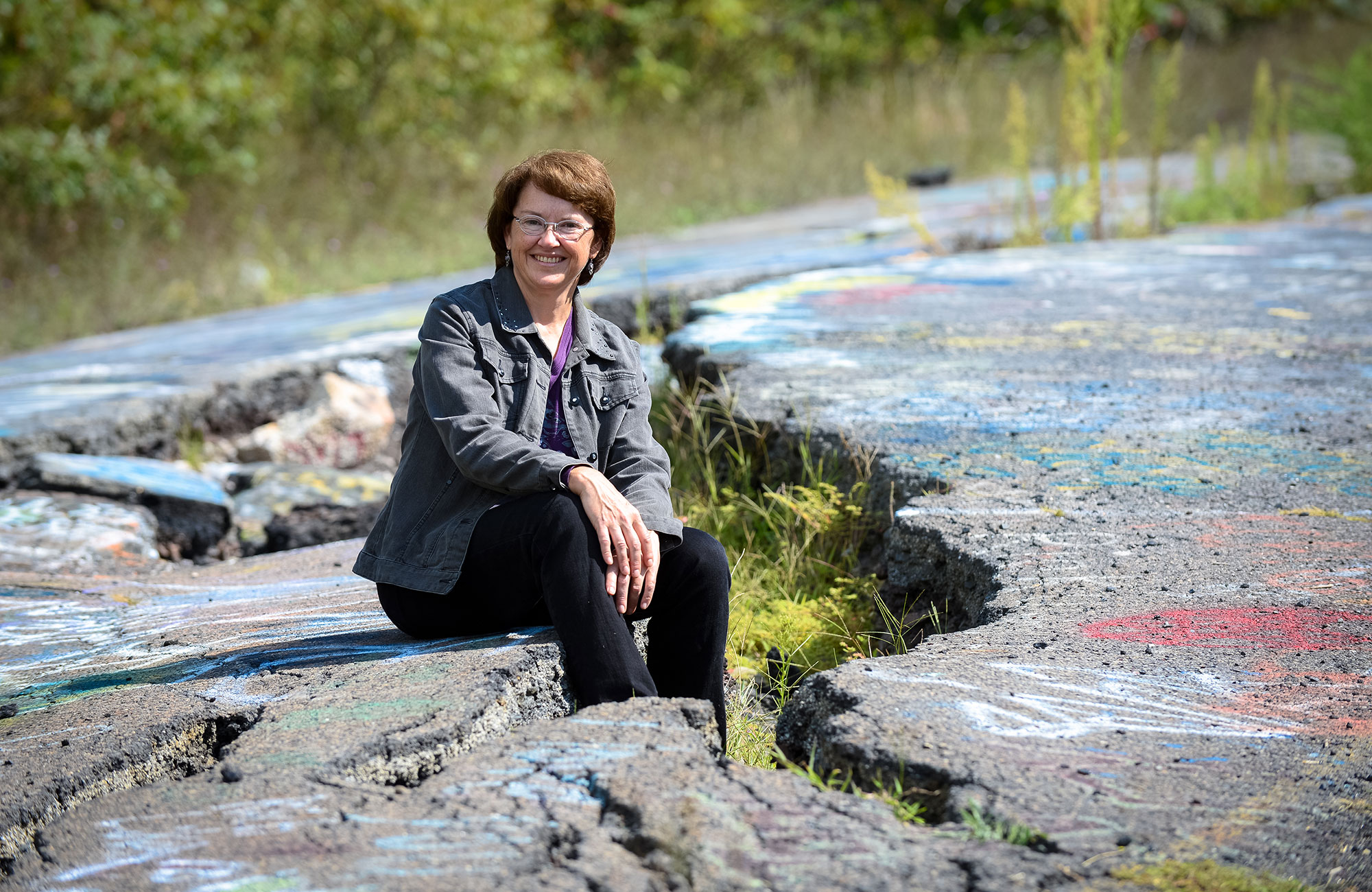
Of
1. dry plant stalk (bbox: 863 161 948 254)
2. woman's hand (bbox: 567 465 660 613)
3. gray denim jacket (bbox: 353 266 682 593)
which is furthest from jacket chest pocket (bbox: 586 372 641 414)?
dry plant stalk (bbox: 863 161 948 254)

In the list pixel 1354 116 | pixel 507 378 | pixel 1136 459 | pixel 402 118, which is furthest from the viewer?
pixel 402 118

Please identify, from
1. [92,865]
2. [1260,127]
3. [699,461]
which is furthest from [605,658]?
[1260,127]

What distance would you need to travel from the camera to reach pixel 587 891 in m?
1.49

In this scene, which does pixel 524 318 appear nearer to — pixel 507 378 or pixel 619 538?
pixel 507 378

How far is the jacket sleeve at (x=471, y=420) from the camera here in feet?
7.59

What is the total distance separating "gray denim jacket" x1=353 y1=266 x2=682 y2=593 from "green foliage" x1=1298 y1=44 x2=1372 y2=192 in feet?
26.5

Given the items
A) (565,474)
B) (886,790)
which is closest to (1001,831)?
(886,790)

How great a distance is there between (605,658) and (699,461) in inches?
70.0

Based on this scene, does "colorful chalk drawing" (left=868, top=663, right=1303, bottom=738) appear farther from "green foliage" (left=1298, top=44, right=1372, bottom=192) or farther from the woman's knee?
"green foliage" (left=1298, top=44, right=1372, bottom=192)

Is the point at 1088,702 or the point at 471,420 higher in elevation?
the point at 471,420

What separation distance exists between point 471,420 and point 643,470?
0.37 metres

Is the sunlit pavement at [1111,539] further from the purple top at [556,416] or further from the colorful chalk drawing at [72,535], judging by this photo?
the colorful chalk drawing at [72,535]

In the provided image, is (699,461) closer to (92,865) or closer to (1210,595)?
(1210,595)

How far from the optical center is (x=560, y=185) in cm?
249
